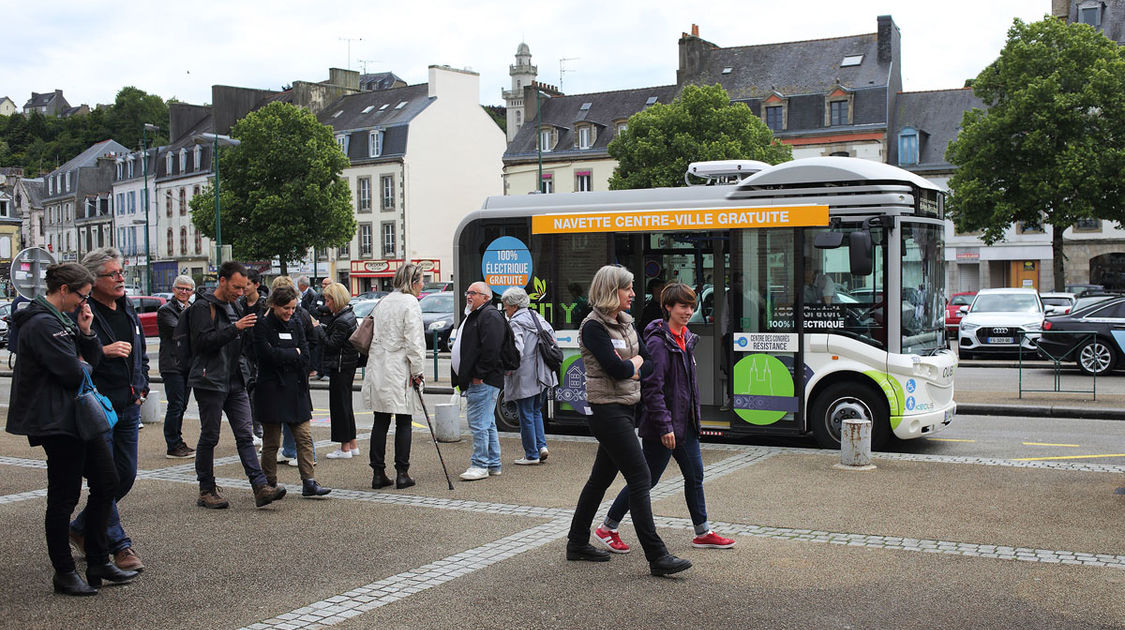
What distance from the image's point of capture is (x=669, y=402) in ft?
21.6

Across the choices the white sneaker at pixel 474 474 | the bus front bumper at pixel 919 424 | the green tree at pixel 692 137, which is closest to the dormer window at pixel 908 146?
the green tree at pixel 692 137

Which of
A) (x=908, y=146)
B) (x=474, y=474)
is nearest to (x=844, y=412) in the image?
(x=474, y=474)

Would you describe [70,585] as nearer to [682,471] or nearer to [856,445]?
[682,471]

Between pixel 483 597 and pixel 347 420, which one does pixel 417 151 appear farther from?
pixel 483 597

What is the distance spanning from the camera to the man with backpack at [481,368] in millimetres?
9727

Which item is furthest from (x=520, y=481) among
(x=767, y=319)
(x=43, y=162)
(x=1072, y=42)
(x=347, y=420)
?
(x=43, y=162)

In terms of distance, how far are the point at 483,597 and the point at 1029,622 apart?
2713 mm

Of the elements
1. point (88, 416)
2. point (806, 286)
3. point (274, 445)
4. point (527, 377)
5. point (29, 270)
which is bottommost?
point (274, 445)

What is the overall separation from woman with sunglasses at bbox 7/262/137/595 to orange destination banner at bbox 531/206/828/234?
263 inches

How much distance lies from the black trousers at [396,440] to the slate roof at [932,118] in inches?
1931

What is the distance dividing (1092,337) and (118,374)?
17388 mm

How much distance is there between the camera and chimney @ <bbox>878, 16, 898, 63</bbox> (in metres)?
55.2

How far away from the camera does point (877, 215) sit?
426 inches

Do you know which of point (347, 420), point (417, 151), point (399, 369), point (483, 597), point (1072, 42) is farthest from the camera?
point (417, 151)
